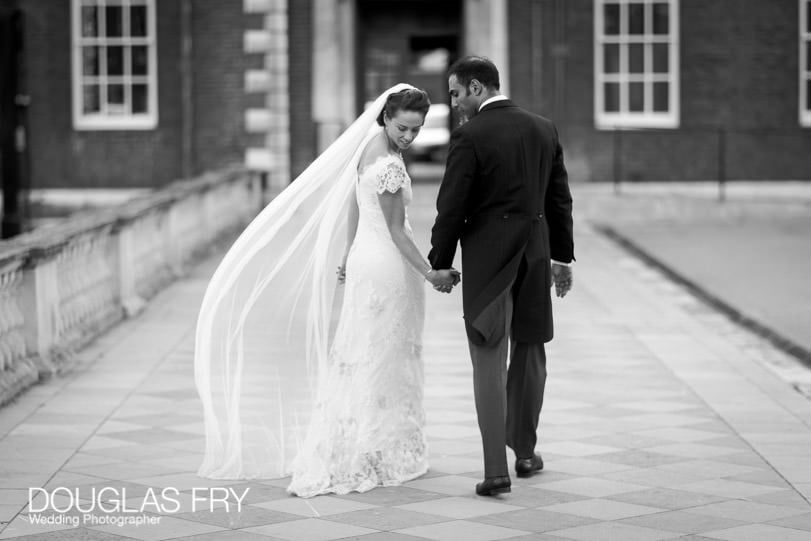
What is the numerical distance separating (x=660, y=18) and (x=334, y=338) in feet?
53.7

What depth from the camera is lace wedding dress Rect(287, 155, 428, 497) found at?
663 cm

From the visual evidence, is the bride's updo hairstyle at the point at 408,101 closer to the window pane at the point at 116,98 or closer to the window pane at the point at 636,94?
the window pane at the point at 636,94

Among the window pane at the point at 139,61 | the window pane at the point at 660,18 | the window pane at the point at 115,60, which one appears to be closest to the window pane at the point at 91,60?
the window pane at the point at 115,60

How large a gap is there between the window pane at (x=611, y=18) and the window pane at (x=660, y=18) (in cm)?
57

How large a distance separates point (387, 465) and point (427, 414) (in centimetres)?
179

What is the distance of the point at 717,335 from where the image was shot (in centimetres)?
1191

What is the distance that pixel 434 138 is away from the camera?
2941 cm

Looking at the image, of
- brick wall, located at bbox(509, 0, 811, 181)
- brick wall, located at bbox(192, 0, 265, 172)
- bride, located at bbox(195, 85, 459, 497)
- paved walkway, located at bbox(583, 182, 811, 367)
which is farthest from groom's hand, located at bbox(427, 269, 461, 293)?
brick wall, located at bbox(192, 0, 265, 172)

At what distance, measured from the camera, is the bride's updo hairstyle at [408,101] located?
21.7 feet

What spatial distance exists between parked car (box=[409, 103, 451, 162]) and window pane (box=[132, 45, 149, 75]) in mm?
7524

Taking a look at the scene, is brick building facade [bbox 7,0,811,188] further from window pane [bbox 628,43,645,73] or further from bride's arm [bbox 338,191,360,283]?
bride's arm [bbox 338,191,360,283]

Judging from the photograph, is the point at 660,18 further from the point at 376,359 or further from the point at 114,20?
the point at 376,359

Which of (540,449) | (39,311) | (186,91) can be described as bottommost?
(540,449)

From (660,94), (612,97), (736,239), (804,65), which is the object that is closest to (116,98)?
(612,97)
